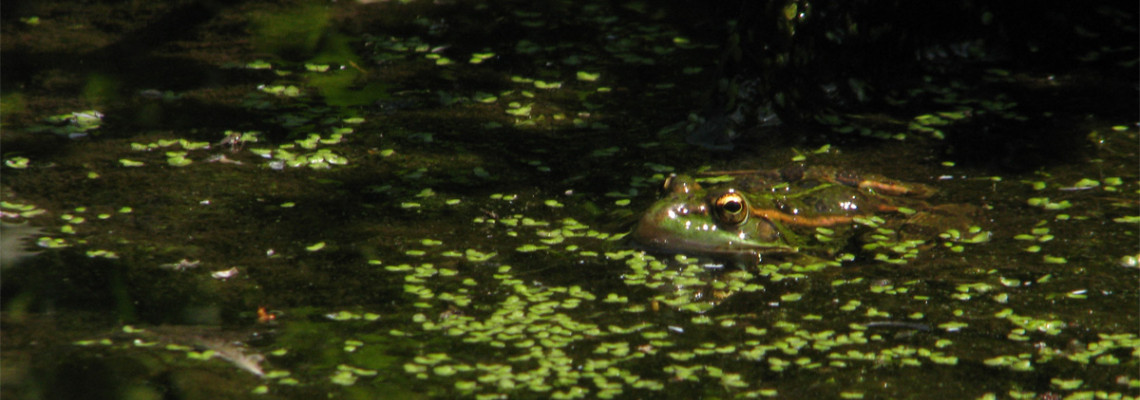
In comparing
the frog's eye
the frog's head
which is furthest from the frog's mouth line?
the frog's eye

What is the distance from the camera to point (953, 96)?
599 centimetres

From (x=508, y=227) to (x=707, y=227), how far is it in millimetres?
775

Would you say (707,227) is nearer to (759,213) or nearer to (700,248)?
(700,248)

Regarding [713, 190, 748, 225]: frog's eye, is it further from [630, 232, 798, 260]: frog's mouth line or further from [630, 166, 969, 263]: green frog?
[630, 232, 798, 260]: frog's mouth line

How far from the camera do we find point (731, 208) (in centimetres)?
425

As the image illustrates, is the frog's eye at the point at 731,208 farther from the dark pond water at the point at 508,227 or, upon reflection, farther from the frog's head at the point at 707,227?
the dark pond water at the point at 508,227

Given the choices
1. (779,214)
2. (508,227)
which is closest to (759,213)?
(779,214)

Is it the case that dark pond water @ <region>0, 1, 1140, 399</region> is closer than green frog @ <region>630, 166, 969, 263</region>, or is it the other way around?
dark pond water @ <region>0, 1, 1140, 399</region>

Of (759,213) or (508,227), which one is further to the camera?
(508,227)

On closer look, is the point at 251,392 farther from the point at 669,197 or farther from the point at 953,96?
the point at 953,96

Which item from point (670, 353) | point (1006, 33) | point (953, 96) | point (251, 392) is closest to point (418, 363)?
point (251, 392)

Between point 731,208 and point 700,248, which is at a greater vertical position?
point 731,208

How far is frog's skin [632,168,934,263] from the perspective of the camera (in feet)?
13.9

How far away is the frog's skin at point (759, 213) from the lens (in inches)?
167
